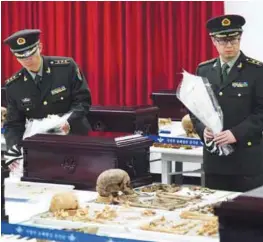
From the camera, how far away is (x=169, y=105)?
6211 millimetres

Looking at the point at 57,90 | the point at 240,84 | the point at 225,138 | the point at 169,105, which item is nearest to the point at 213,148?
the point at 225,138

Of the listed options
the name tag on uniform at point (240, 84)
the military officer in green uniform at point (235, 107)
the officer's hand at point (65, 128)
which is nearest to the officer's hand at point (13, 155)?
the officer's hand at point (65, 128)

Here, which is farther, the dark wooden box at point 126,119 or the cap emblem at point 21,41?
the dark wooden box at point 126,119

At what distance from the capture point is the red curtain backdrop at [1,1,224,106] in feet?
24.3

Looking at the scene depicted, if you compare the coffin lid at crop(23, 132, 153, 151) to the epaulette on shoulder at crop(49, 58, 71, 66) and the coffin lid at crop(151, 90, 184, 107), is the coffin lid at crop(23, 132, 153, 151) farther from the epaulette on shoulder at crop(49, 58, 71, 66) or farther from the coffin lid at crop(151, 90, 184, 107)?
the coffin lid at crop(151, 90, 184, 107)

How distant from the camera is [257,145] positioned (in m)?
3.80

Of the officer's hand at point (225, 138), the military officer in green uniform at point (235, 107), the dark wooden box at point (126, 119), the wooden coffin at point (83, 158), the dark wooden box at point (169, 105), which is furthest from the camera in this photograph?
the dark wooden box at point (169, 105)

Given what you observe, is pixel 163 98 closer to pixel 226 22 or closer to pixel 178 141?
pixel 178 141

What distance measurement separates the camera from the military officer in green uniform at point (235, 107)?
368cm

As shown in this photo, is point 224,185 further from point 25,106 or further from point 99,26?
point 99,26

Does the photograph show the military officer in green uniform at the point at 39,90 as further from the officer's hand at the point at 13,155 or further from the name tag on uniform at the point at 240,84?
the name tag on uniform at the point at 240,84

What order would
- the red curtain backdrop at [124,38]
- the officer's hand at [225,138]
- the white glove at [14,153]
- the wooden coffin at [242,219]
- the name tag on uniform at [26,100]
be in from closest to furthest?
the wooden coffin at [242,219] < the officer's hand at [225,138] < the white glove at [14,153] < the name tag on uniform at [26,100] < the red curtain backdrop at [124,38]

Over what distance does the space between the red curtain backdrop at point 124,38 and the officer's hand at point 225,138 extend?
3.79m

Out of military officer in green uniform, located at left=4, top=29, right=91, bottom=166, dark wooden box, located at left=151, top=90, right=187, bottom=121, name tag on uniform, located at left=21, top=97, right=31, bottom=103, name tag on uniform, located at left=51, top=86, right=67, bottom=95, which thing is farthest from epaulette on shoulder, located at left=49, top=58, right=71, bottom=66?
dark wooden box, located at left=151, top=90, right=187, bottom=121
